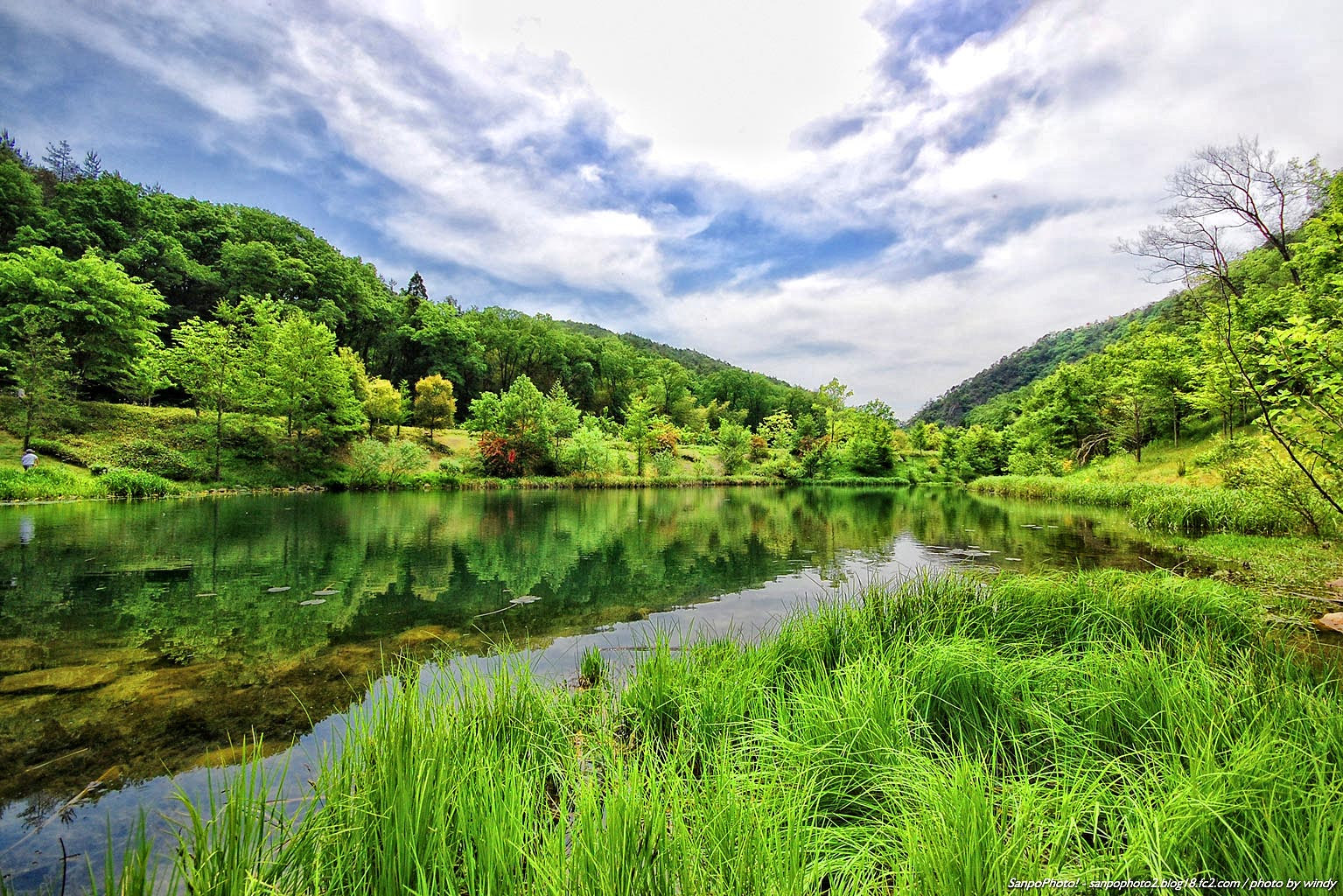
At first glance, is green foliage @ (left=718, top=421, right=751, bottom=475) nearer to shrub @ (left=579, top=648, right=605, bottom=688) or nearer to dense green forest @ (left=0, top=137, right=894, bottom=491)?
dense green forest @ (left=0, top=137, right=894, bottom=491)

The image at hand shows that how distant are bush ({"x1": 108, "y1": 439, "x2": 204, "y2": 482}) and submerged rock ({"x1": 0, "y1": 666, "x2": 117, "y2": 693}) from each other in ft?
80.2

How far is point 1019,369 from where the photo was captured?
10344 centimetres

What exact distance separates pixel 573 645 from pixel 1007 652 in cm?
433

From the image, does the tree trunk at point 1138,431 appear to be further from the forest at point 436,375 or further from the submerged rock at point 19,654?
the submerged rock at point 19,654

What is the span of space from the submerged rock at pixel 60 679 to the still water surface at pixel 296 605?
2 cm

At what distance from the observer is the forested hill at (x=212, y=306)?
2692cm

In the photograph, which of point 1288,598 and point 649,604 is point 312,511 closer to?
point 649,604

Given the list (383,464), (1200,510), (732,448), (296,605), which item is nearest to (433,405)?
(383,464)

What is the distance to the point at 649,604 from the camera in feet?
25.8

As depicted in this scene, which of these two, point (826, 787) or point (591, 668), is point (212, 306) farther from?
point (826, 787)

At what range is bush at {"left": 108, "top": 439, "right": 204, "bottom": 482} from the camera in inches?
888

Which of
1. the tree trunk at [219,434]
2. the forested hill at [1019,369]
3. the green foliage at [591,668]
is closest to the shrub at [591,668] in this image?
the green foliage at [591,668]

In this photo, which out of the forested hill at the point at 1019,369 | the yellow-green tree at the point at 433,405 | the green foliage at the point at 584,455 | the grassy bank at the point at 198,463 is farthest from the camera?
the forested hill at the point at 1019,369

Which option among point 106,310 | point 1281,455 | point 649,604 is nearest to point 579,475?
point 106,310
